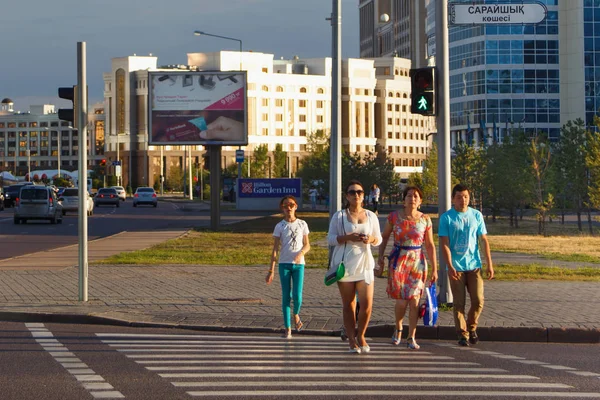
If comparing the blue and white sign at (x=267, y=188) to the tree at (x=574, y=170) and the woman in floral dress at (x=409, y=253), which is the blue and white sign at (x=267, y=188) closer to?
the tree at (x=574, y=170)

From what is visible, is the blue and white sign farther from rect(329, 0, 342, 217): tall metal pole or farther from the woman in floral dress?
the woman in floral dress

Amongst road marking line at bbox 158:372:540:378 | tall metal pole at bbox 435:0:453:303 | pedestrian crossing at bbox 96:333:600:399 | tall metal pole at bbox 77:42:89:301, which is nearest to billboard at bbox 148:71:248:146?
tall metal pole at bbox 77:42:89:301

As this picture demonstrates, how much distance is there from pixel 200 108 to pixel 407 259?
114 ft

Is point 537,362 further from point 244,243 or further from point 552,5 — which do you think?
point 552,5

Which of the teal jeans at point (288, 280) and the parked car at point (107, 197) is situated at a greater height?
the parked car at point (107, 197)

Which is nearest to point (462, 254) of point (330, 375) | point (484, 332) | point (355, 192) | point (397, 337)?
point (397, 337)

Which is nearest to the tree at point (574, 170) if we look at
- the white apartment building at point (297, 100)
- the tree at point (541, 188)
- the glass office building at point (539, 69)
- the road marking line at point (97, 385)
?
the tree at point (541, 188)

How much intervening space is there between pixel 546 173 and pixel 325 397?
1618 inches

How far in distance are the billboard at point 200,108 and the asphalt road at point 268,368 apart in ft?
107

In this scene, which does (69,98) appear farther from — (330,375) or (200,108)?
(200,108)

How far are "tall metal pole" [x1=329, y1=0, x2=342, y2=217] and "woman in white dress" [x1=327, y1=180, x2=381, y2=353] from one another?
10284mm

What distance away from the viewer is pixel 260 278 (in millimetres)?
20656

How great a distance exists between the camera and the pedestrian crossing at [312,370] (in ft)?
29.1

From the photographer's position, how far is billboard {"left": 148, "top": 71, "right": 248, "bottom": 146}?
4575cm
